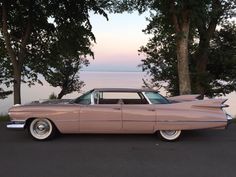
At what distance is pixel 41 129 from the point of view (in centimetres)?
876

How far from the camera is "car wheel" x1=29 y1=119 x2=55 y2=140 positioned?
8.70m

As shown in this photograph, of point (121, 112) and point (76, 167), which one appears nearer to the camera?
point (76, 167)

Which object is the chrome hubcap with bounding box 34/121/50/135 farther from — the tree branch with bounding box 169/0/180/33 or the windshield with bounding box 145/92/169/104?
the tree branch with bounding box 169/0/180/33

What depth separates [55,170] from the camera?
6.26m

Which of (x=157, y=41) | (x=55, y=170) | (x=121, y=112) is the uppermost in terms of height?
(x=157, y=41)

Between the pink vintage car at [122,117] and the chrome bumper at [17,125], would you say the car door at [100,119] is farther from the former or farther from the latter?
the chrome bumper at [17,125]

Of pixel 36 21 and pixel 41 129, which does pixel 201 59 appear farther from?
pixel 41 129

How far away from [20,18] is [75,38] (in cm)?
205

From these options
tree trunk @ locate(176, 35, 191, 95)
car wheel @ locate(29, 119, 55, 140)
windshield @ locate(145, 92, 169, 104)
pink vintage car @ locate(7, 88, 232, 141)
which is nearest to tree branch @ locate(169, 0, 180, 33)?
tree trunk @ locate(176, 35, 191, 95)

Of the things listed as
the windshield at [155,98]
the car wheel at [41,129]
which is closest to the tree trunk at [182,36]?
the windshield at [155,98]

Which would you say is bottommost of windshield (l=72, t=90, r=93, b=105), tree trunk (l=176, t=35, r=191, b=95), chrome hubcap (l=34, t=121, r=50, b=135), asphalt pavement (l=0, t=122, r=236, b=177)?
asphalt pavement (l=0, t=122, r=236, b=177)

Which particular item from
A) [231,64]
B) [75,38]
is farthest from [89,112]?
[231,64]

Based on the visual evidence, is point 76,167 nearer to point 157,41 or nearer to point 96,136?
point 96,136

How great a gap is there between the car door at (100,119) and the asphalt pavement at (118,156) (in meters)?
0.26
